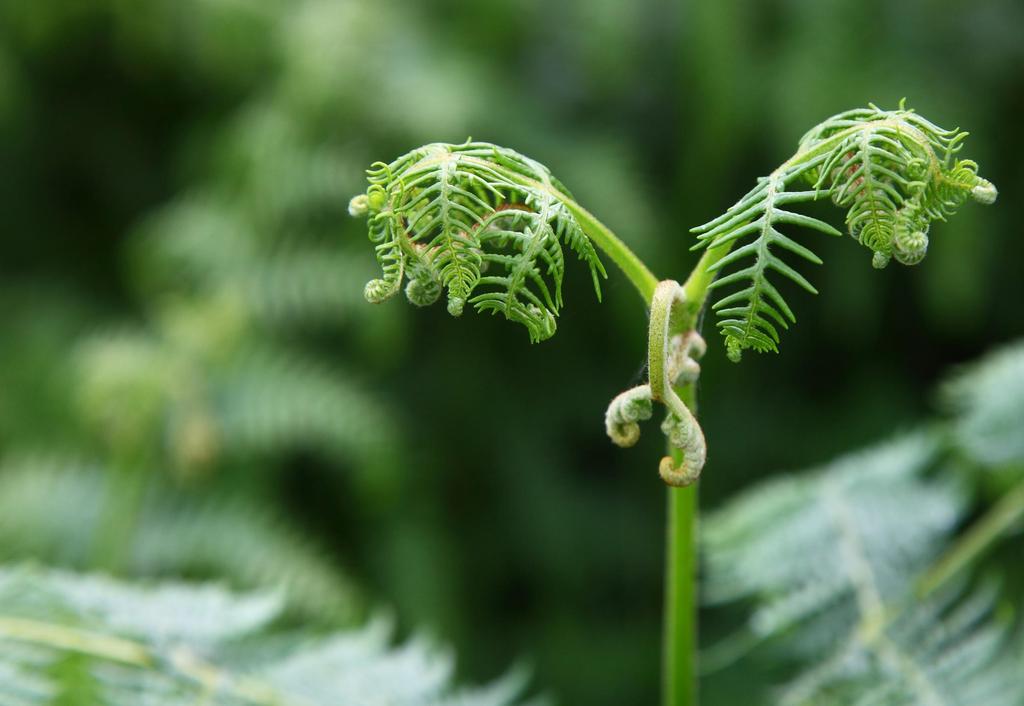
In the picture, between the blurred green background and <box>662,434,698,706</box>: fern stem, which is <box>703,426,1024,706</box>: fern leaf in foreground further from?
the blurred green background

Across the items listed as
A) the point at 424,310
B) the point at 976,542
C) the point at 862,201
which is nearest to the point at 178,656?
the point at 862,201

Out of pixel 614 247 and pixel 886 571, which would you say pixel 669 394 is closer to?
pixel 614 247

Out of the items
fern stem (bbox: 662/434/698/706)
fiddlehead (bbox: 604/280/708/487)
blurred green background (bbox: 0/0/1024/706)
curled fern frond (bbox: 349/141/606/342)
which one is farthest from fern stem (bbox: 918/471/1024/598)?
blurred green background (bbox: 0/0/1024/706)

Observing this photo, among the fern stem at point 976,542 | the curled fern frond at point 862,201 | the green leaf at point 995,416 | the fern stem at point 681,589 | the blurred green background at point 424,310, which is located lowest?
the fern stem at point 681,589

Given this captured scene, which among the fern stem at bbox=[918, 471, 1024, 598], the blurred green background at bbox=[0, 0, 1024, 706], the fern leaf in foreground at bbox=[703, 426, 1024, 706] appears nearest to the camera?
the fern leaf in foreground at bbox=[703, 426, 1024, 706]

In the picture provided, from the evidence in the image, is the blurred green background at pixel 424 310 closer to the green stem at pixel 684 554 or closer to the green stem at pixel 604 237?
the green stem at pixel 684 554

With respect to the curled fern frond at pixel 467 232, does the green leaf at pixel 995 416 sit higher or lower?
higher

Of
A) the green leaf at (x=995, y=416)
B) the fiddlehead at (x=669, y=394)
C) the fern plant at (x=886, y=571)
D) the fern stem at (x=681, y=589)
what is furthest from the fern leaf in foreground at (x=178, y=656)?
the green leaf at (x=995, y=416)

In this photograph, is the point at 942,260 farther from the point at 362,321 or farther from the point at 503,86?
the point at 362,321
